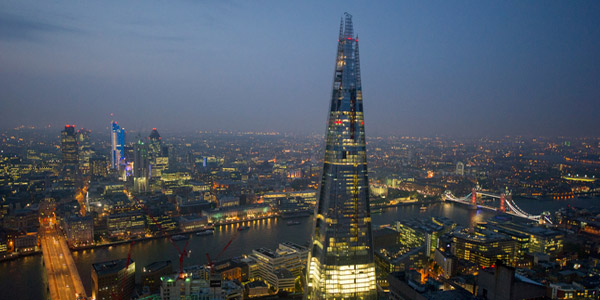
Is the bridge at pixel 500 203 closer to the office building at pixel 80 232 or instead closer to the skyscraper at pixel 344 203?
the skyscraper at pixel 344 203

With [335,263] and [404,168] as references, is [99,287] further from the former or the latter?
[404,168]

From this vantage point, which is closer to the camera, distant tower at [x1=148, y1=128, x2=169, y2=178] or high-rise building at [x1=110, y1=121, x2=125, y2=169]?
distant tower at [x1=148, y1=128, x2=169, y2=178]

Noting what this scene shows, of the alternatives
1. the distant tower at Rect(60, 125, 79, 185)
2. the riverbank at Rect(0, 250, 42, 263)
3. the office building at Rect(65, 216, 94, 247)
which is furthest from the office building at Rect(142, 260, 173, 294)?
the distant tower at Rect(60, 125, 79, 185)

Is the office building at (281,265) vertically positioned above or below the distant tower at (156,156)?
below

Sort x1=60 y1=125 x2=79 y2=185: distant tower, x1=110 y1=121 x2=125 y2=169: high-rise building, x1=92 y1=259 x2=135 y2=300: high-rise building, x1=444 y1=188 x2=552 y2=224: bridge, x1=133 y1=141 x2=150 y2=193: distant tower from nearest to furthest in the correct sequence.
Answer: x1=92 y1=259 x2=135 y2=300: high-rise building
x1=444 y1=188 x2=552 y2=224: bridge
x1=133 y1=141 x2=150 y2=193: distant tower
x1=60 y1=125 x2=79 y2=185: distant tower
x1=110 y1=121 x2=125 y2=169: high-rise building

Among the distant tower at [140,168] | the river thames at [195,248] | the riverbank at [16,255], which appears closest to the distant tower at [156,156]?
the distant tower at [140,168]

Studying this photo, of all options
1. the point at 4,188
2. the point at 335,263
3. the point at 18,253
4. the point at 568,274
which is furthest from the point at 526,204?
the point at 4,188

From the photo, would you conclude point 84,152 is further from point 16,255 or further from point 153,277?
point 153,277

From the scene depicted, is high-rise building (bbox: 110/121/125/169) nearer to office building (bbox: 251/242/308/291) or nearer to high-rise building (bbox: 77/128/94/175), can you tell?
high-rise building (bbox: 77/128/94/175)
